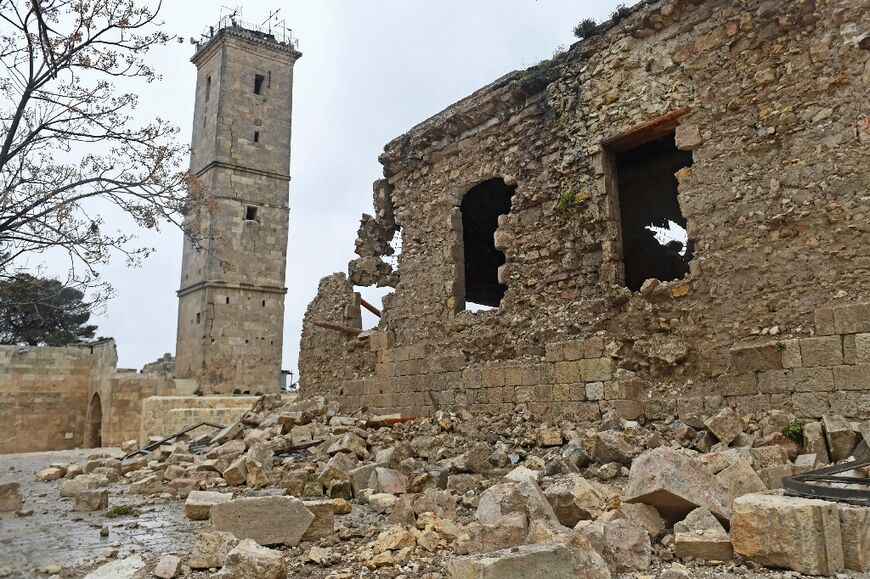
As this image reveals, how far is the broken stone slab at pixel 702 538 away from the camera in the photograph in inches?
131

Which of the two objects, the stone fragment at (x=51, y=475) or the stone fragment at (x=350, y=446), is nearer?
the stone fragment at (x=350, y=446)

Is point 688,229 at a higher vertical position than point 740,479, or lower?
higher

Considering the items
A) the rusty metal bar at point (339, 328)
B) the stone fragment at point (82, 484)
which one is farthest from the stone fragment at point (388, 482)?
the rusty metal bar at point (339, 328)

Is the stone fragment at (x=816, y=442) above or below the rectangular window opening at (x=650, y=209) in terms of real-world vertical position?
below

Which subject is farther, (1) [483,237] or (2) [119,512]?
(1) [483,237]

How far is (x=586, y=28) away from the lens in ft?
26.6

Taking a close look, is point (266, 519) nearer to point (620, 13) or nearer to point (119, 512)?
point (119, 512)

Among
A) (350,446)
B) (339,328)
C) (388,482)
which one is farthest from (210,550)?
(339,328)

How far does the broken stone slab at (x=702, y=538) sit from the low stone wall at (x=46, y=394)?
19.1 meters

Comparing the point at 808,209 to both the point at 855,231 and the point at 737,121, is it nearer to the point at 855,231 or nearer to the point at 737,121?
the point at 855,231

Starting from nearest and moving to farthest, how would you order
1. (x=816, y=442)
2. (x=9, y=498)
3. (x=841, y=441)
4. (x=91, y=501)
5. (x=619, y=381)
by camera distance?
1. (x=841, y=441)
2. (x=816, y=442)
3. (x=9, y=498)
4. (x=91, y=501)
5. (x=619, y=381)

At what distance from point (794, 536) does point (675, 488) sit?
0.72 metres

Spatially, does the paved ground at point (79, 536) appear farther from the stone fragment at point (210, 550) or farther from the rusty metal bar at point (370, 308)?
the rusty metal bar at point (370, 308)

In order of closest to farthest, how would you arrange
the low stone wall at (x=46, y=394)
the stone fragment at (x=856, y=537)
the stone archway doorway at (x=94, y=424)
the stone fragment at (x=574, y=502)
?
1. the stone fragment at (x=856, y=537)
2. the stone fragment at (x=574, y=502)
3. the low stone wall at (x=46, y=394)
4. the stone archway doorway at (x=94, y=424)
